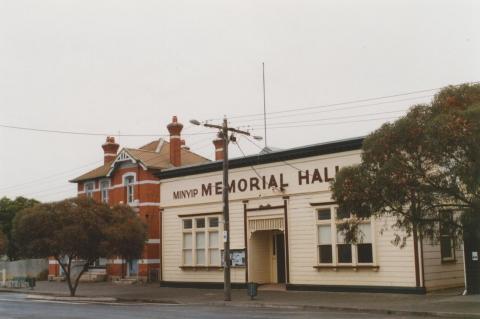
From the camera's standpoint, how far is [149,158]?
3919 cm

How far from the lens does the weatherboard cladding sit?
1069 inches

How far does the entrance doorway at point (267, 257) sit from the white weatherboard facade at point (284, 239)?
0.16ft

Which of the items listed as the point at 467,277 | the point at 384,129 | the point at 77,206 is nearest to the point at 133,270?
the point at 77,206

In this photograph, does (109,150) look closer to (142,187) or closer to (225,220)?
(142,187)

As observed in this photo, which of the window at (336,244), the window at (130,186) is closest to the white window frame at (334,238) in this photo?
the window at (336,244)

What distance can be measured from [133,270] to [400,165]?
25.8m

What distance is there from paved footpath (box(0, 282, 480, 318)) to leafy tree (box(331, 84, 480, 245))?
8.16ft

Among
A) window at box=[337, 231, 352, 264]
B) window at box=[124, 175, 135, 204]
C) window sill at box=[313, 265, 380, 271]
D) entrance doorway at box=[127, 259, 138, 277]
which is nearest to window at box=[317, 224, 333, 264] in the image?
window sill at box=[313, 265, 380, 271]

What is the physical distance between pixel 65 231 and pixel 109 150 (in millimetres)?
17481

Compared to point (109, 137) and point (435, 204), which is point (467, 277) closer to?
point (435, 204)

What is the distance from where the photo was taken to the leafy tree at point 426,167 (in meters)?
16.1

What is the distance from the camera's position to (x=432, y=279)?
83.0 ft

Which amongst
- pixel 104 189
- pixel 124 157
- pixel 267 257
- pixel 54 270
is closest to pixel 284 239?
pixel 267 257

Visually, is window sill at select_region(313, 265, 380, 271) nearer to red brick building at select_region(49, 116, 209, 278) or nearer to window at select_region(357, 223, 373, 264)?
window at select_region(357, 223, 373, 264)
